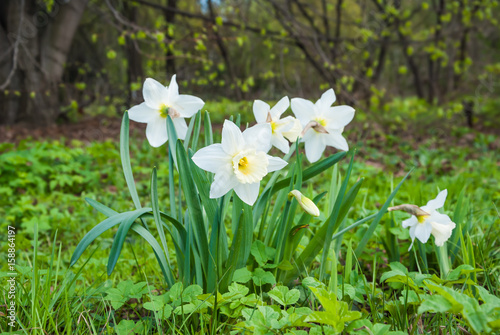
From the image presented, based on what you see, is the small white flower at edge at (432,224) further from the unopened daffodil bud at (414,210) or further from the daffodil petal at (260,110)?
the daffodil petal at (260,110)

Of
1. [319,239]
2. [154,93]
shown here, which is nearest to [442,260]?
[319,239]

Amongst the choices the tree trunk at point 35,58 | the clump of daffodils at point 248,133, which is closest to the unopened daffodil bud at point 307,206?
the clump of daffodils at point 248,133

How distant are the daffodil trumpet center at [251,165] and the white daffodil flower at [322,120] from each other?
1.07ft

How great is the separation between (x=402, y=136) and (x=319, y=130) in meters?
4.66

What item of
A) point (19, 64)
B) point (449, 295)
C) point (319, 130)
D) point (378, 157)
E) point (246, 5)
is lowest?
point (378, 157)

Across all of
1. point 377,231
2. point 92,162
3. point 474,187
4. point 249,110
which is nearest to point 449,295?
point 377,231

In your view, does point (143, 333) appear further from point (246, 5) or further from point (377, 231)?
point (246, 5)

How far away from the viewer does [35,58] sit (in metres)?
5.20

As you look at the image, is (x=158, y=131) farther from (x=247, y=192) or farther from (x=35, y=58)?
(x=35, y=58)

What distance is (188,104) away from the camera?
3.79ft

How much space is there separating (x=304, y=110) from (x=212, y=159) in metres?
0.47

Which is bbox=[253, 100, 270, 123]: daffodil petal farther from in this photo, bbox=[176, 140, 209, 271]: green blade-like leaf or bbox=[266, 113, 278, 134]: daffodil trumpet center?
bbox=[176, 140, 209, 271]: green blade-like leaf

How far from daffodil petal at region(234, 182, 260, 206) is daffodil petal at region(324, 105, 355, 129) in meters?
0.43

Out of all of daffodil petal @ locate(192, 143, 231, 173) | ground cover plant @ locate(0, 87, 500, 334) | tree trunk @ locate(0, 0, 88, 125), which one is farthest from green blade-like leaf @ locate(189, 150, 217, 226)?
tree trunk @ locate(0, 0, 88, 125)
